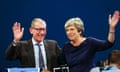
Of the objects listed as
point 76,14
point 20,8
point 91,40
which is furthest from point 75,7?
point 91,40

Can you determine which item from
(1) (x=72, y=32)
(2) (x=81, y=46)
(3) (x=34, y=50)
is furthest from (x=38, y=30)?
(2) (x=81, y=46)

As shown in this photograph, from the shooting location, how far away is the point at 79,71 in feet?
9.69

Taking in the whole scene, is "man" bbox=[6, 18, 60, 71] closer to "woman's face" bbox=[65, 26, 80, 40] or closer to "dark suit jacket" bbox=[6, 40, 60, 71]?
"dark suit jacket" bbox=[6, 40, 60, 71]

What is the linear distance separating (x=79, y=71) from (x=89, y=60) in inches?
5.7

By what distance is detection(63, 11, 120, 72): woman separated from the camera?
2980mm

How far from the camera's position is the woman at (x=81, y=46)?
9.78 feet

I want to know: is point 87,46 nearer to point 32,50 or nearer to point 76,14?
point 32,50

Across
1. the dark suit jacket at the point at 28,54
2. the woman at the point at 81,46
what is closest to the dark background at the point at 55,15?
the dark suit jacket at the point at 28,54

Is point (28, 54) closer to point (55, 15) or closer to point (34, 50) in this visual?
point (34, 50)

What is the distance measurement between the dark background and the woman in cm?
122

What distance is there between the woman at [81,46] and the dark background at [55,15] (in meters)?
1.22

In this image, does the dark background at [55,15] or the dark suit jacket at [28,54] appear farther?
the dark background at [55,15]

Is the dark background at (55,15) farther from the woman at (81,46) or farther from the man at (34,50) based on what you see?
the woman at (81,46)

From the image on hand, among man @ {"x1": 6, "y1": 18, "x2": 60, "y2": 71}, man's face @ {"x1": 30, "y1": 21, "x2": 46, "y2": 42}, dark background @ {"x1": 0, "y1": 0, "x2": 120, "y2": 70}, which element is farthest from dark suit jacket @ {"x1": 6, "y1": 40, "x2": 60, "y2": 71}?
dark background @ {"x1": 0, "y1": 0, "x2": 120, "y2": 70}
